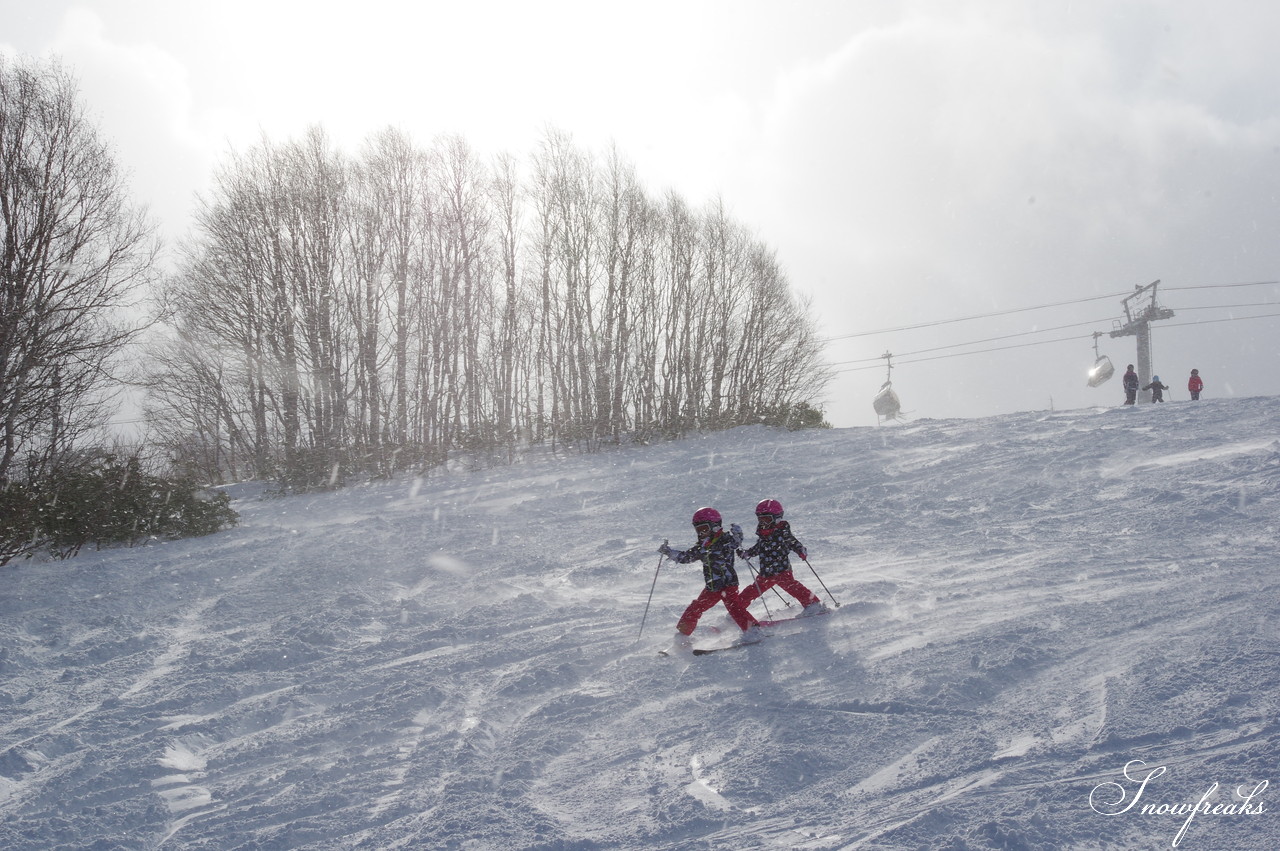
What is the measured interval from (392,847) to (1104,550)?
7.43 metres

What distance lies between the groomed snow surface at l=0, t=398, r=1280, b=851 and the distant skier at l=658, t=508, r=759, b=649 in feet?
0.73

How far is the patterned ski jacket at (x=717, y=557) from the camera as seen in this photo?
255 inches

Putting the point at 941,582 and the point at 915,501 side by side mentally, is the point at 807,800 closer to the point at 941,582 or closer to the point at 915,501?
the point at 941,582

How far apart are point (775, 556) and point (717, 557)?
2.15 ft

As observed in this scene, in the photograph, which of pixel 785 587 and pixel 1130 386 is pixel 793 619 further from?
pixel 1130 386

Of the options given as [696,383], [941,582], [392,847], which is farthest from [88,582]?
[696,383]

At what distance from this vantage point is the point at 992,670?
4.77 meters

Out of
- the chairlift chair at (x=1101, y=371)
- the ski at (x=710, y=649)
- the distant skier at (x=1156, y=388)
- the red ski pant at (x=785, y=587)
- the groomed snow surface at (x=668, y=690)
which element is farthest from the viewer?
the chairlift chair at (x=1101, y=371)

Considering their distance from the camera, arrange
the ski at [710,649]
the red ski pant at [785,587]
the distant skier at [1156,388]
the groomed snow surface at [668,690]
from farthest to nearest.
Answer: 1. the distant skier at [1156,388]
2. the red ski pant at [785,587]
3. the ski at [710,649]
4. the groomed snow surface at [668,690]

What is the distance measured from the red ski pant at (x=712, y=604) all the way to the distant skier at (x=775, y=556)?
0.77ft

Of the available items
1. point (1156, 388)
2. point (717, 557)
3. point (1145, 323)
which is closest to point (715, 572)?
point (717, 557)

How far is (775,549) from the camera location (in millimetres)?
6801

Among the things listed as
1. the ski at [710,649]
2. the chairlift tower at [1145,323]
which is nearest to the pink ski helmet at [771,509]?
the ski at [710,649]

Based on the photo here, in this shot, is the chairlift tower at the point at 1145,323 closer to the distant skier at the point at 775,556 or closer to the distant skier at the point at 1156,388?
the distant skier at the point at 1156,388
